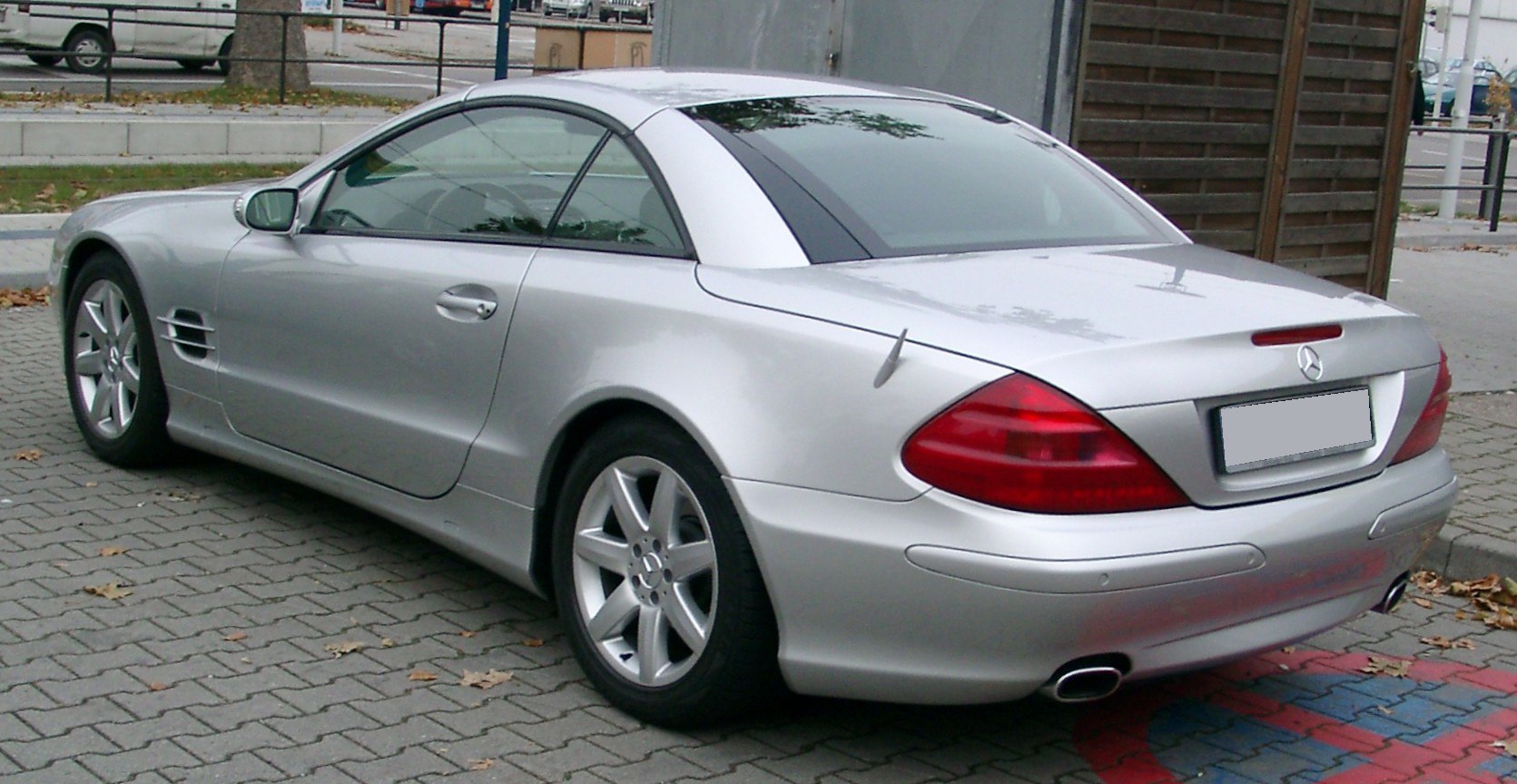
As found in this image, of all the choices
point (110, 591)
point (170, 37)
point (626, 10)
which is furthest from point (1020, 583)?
point (626, 10)

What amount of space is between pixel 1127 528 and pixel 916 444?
44 cm

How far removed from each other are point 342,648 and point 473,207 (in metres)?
1.24

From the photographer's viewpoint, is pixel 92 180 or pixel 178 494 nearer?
pixel 178 494

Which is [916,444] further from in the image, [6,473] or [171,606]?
[6,473]

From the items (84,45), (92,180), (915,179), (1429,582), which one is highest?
(84,45)

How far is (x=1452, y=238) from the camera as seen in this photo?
55.3 ft

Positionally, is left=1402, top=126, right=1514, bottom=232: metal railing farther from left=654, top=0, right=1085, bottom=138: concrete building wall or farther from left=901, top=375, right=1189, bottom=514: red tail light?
left=901, top=375, right=1189, bottom=514: red tail light

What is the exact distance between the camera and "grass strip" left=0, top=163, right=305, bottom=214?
12.4 meters

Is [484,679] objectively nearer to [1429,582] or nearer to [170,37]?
[1429,582]

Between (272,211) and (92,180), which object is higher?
(272,211)

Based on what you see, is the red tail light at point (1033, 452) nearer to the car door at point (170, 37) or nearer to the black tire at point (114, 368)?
the black tire at point (114, 368)

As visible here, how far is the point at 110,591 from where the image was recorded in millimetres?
4773

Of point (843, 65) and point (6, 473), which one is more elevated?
point (843, 65)

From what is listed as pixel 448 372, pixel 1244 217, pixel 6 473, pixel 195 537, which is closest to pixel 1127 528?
pixel 448 372
